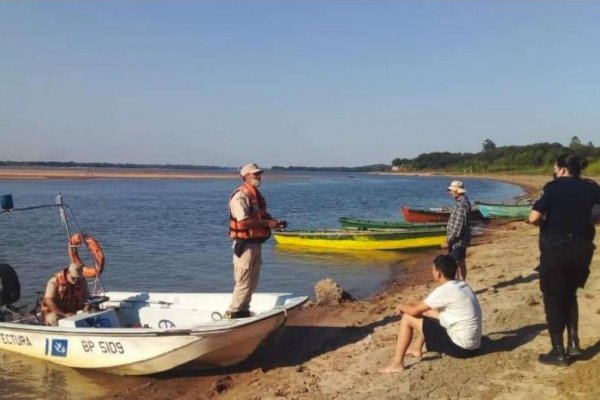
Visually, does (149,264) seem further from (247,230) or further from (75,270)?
(247,230)

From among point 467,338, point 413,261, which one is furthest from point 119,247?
point 467,338

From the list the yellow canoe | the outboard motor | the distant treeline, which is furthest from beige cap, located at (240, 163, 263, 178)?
the distant treeline

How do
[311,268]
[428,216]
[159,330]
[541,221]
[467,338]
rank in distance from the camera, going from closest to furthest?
[541,221] → [467,338] → [159,330] → [311,268] → [428,216]

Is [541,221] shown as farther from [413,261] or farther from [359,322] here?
[413,261]

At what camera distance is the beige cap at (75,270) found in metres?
8.18

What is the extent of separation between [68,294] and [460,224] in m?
6.01

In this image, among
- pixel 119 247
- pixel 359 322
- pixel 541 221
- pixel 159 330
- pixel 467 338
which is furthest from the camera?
pixel 119 247

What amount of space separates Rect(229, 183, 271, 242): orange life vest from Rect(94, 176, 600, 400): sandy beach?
1.51 m

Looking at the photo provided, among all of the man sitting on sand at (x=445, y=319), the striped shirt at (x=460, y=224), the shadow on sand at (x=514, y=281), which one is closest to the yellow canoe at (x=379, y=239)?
the shadow on sand at (x=514, y=281)

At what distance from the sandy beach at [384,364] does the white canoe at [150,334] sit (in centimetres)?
36

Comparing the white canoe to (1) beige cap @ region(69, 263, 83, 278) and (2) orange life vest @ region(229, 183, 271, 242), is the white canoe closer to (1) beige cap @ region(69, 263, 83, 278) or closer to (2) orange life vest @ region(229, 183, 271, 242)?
(1) beige cap @ region(69, 263, 83, 278)

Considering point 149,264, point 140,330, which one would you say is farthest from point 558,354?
point 149,264

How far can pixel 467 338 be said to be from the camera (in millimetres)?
5965

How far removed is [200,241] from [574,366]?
17.9 metres
